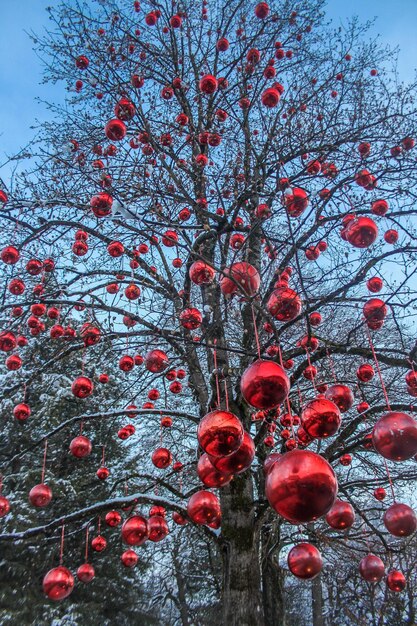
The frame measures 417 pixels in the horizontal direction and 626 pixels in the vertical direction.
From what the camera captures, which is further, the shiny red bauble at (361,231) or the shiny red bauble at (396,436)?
the shiny red bauble at (361,231)

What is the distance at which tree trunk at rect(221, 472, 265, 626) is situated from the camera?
176 inches

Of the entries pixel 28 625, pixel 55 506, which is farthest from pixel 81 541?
pixel 28 625

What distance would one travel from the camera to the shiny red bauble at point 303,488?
6.90ft

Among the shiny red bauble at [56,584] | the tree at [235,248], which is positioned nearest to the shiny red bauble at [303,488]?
the tree at [235,248]

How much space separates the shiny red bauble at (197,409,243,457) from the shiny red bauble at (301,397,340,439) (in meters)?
0.53

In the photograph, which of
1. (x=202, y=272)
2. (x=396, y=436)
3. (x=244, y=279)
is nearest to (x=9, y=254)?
(x=202, y=272)

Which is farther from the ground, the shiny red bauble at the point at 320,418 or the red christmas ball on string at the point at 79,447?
the red christmas ball on string at the point at 79,447

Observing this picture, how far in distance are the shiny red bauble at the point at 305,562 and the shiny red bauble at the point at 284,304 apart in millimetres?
2075

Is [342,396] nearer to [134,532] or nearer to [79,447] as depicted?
[134,532]

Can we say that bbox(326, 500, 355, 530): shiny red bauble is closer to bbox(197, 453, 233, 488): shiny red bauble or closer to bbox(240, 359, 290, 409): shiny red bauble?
bbox(197, 453, 233, 488): shiny red bauble

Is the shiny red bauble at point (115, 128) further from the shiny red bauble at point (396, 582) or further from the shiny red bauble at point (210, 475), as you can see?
the shiny red bauble at point (396, 582)

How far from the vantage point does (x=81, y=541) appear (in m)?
12.1

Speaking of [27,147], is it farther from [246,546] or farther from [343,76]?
[246,546]

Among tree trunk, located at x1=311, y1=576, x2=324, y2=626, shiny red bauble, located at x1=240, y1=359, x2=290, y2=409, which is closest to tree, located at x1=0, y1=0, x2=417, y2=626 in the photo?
shiny red bauble, located at x1=240, y1=359, x2=290, y2=409
